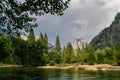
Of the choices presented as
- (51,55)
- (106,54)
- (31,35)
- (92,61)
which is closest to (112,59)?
(106,54)

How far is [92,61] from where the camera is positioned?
15200 cm

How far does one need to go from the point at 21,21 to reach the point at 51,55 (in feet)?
485

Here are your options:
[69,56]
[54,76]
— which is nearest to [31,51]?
[69,56]

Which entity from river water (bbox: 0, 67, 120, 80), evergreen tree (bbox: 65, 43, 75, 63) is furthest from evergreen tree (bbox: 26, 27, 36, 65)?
river water (bbox: 0, 67, 120, 80)

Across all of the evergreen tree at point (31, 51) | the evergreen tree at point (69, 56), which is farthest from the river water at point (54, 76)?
the evergreen tree at point (69, 56)

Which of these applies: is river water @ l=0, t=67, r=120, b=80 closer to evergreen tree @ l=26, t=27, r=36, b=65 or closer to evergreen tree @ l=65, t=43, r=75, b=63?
evergreen tree @ l=26, t=27, r=36, b=65

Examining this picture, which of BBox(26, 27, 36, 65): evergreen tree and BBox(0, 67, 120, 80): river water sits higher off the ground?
BBox(26, 27, 36, 65): evergreen tree

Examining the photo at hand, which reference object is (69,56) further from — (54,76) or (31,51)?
(54,76)

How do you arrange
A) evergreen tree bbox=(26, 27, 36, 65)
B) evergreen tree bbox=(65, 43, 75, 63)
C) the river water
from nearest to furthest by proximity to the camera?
the river water, evergreen tree bbox=(26, 27, 36, 65), evergreen tree bbox=(65, 43, 75, 63)

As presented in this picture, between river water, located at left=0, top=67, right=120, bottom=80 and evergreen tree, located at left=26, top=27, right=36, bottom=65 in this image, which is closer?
river water, located at left=0, top=67, right=120, bottom=80

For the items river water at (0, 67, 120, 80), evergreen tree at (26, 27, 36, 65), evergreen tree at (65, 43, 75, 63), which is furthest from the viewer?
evergreen tree at (65, 43, 75, 63)

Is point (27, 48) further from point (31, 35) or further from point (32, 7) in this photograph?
point (32, 7)

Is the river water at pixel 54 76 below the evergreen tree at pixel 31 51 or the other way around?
below

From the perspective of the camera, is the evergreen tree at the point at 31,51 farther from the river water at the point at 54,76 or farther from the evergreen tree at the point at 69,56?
the river water at the point at 54,76
